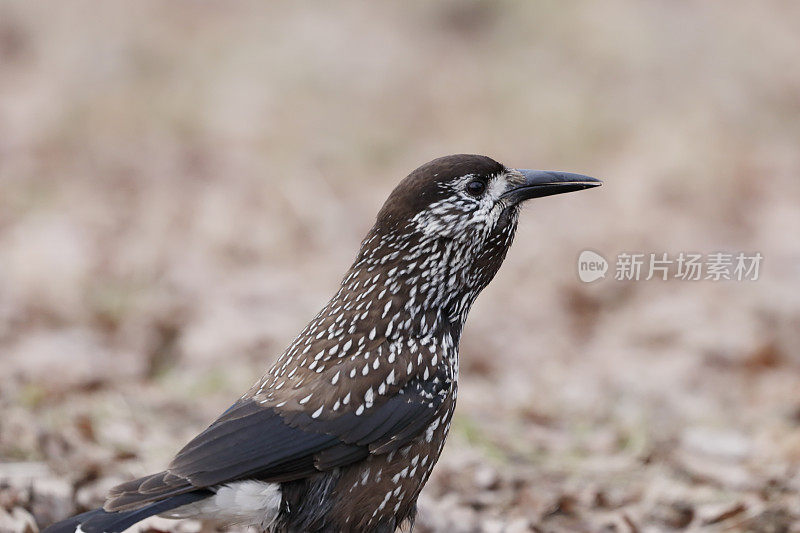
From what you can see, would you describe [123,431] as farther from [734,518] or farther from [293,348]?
[734,518]

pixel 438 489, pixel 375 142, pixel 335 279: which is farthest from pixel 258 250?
pixel 438 489

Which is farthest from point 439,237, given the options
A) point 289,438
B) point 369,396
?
point 289,438

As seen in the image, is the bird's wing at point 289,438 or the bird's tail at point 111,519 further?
the bird's wing at point 289,438

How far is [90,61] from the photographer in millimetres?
11781

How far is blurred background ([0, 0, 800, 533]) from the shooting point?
5.39 m

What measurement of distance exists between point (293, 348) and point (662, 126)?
781 cm

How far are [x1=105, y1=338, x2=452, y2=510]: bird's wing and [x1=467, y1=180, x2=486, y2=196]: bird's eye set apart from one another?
2.73 feet

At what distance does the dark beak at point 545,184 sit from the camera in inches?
168

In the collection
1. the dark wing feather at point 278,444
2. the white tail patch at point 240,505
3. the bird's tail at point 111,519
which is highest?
the dark wing feather at point 278,444

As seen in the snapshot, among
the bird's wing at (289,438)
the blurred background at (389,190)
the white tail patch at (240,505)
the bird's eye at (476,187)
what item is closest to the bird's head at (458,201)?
the bird's eye at (476,187)

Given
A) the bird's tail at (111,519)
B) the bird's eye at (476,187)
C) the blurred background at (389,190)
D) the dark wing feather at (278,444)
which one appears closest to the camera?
the bird's tail at (111,519)

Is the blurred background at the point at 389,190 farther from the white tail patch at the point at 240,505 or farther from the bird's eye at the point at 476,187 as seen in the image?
the bird's eye at the point at 476,187

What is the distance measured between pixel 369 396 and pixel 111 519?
40.5 inches

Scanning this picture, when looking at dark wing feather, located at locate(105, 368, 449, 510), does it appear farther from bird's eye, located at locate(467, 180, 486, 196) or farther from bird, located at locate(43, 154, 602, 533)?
bird's eye, located at locate(467, 180, 486, 196)
